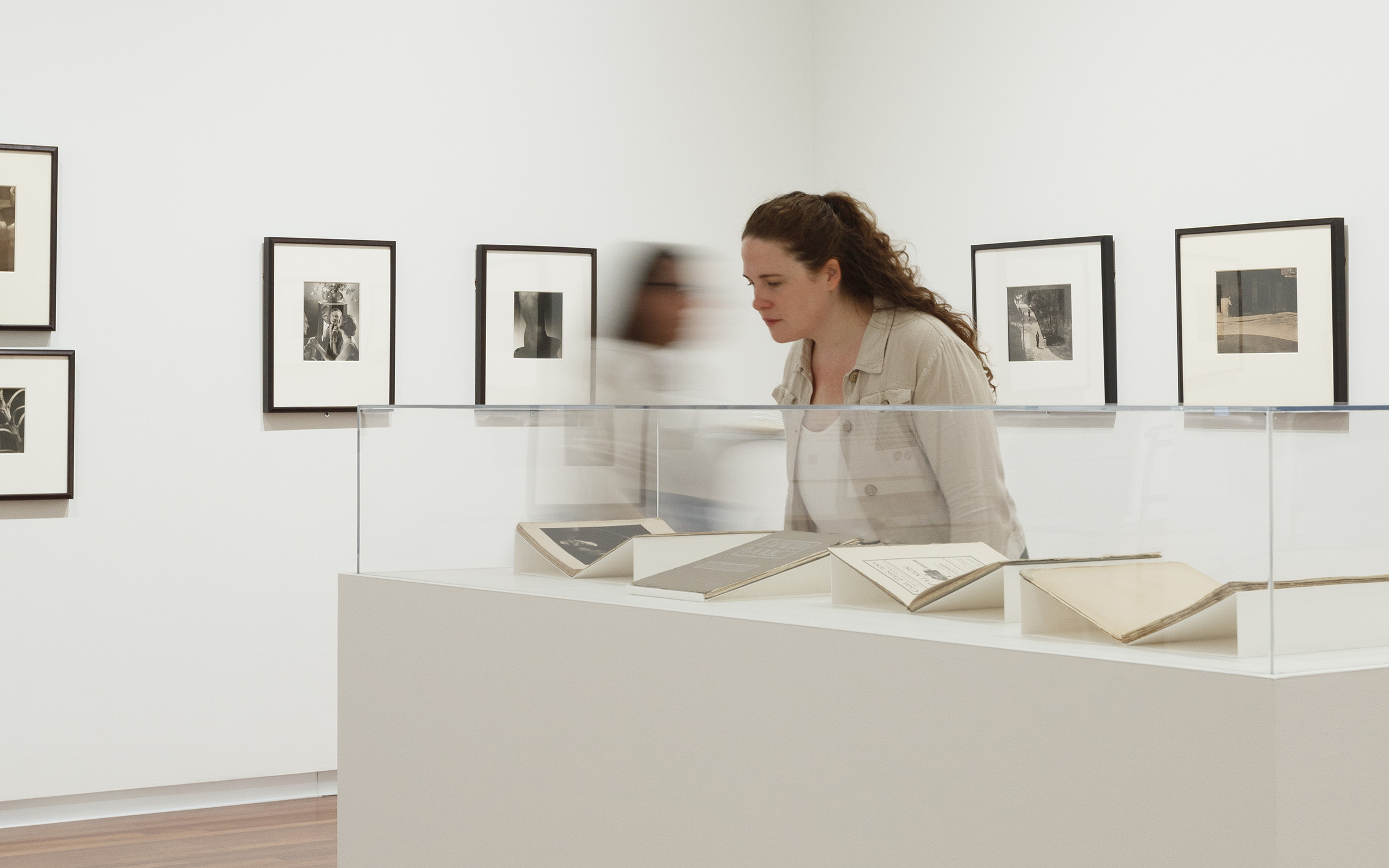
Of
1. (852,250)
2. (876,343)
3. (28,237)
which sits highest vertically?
(28,237)

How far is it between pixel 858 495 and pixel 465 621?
0.66m

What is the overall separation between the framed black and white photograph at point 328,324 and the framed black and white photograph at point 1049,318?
2.21 metres

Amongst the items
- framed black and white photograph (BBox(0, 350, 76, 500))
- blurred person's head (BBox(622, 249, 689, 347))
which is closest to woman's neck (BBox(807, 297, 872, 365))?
blurred person's head (BBox(622, 249, 689, 347))

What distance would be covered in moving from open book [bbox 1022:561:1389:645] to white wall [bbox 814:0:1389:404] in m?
2.68

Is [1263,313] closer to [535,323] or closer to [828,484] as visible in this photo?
[535,323]

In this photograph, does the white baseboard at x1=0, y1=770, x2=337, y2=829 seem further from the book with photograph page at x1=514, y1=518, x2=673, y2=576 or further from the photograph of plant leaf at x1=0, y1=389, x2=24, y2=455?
the book with photograph page at x1=514, y1=518, x2=673, y2=576

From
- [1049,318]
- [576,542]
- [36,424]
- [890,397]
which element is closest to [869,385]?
[890,397]

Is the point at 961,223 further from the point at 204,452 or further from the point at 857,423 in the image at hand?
the point at 857,423

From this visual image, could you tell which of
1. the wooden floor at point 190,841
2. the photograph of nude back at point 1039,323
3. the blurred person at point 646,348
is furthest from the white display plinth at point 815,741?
the photograph of nude back at point 1039,323

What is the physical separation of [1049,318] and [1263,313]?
2.81 ft

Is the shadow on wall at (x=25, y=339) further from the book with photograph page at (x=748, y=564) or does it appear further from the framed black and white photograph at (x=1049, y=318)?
the book with photograph page at (x=748, y=564)

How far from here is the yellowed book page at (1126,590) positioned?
1173mm

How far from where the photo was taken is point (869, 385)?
251 centimetres

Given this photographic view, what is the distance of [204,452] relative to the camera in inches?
177
